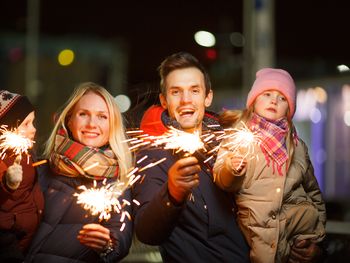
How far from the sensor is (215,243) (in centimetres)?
402

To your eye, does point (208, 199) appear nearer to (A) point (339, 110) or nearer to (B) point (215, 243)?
(B) point (215, 243)

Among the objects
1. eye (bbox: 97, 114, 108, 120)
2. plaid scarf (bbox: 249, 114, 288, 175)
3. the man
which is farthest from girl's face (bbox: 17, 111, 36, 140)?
plaid scarf (bbox: 249, 114, 288, 175)

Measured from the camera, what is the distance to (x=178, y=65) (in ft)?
13.7

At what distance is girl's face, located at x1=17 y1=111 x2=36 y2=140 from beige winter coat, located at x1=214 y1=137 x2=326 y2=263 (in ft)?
3.77

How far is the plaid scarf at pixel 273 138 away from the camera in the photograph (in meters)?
4.03

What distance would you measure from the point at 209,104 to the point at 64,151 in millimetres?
946

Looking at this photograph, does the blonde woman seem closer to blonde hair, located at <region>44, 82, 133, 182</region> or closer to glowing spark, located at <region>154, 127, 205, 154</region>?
blonde hair, located at <region>44, 82, 133, 182</region>

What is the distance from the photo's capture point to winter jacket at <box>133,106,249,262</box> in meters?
4.00

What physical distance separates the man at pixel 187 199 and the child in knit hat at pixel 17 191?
62 cm

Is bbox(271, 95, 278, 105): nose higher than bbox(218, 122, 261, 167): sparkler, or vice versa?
bbox(271, 95, 278, 105): nose

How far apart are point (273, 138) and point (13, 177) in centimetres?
154

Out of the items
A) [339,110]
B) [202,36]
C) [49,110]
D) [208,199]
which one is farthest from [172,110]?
[49,110]

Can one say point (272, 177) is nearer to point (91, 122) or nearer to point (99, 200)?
point (99, 200)

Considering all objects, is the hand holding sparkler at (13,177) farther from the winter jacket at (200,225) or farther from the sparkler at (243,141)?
the sparkler at (243,141)
